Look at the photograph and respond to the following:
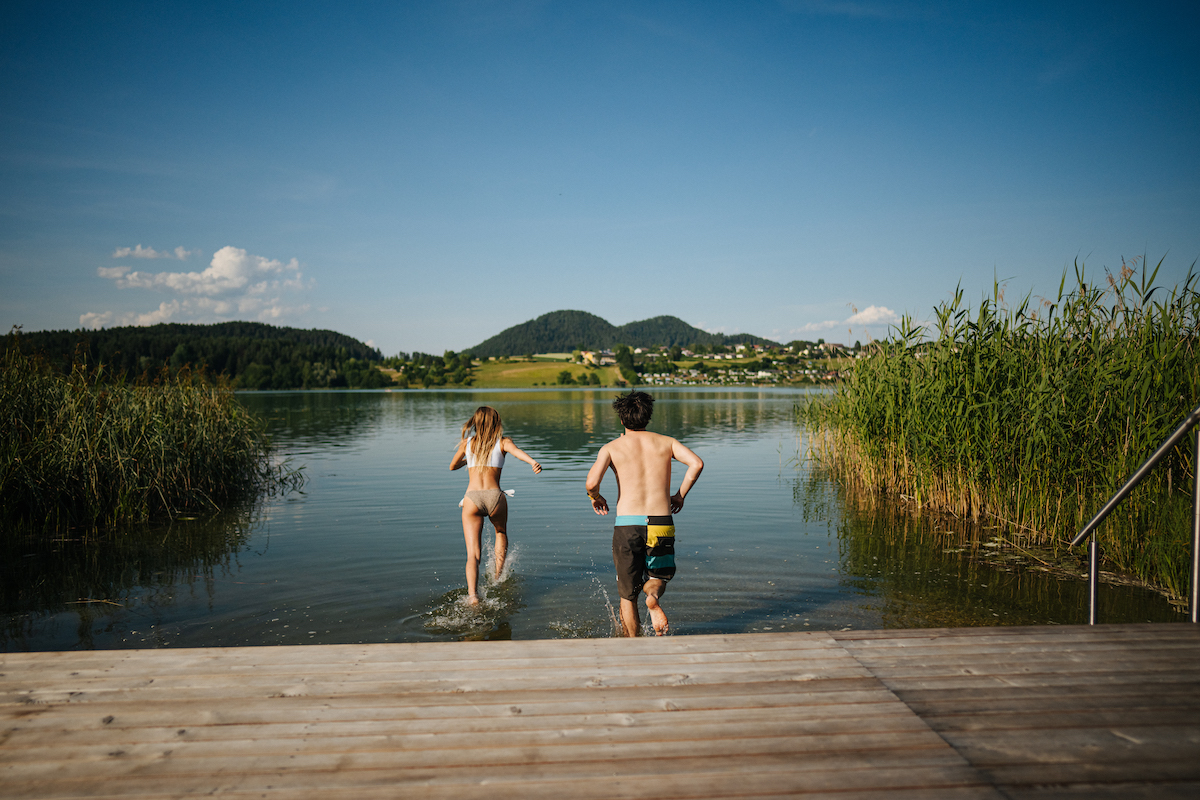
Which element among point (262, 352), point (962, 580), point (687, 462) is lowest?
point (962, 580)

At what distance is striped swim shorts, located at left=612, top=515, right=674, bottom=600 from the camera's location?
507cm

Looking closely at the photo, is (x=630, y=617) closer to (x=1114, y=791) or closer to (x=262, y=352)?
(x=1114, y=791)

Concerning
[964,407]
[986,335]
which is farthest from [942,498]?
[986,335]

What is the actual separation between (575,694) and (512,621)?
401cm

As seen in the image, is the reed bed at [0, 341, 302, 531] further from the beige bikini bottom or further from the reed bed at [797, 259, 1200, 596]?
the reed bed at [797, 259, 1200, 596]

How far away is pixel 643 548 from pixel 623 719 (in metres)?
2.19

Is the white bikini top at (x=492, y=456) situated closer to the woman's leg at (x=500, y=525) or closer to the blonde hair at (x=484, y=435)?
the blonde hair at (x=484, y=435)

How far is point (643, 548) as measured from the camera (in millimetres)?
5074

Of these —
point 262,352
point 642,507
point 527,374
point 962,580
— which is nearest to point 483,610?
point 642,507

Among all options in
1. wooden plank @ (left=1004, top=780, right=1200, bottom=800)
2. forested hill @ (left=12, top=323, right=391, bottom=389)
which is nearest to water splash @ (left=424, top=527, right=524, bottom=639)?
wooden plank @ (left=1004, top=780, right=1200, bottom=800)

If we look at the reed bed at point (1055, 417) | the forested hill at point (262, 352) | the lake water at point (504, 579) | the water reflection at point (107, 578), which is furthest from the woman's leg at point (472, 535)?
the forested hill at point (262, 352)

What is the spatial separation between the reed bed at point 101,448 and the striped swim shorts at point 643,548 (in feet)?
33.8

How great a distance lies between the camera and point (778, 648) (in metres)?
3.68

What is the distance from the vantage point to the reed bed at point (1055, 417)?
786 centimetres
